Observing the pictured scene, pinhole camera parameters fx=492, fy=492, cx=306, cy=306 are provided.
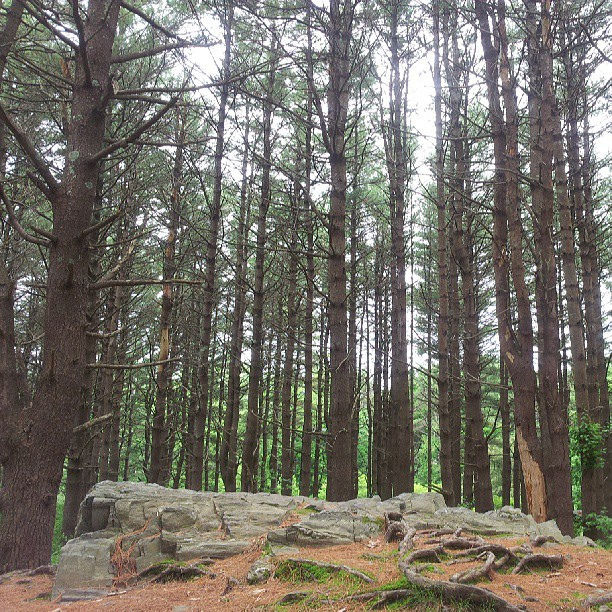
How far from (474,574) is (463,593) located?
1.53 ft

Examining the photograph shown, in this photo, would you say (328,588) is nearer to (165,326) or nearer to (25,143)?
(25,143)

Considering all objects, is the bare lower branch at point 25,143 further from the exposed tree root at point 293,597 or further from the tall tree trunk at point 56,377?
the exposed tree root at point 293,597

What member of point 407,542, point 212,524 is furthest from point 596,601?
point 212,524

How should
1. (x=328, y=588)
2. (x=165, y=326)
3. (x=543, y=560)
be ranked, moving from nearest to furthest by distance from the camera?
(x=328, y=588)
(x=543, y=560)
(x=165, y=326)

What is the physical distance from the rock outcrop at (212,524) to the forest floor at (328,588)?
276 millimetres

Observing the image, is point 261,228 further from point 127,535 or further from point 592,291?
point 592,291

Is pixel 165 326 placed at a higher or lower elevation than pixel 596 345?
lower

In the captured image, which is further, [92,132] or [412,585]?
[92,132]

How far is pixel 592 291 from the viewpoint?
12828 millimetres

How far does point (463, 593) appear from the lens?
3074 millimetres

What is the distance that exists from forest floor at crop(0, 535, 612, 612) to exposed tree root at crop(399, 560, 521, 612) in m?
0.06

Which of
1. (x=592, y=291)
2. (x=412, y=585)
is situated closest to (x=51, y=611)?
(x=412, y=585)

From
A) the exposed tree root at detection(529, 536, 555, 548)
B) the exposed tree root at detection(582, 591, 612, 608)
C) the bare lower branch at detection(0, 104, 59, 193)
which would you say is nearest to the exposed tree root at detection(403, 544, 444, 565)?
the exposed tree root at detection(582, 591, 612, 608)

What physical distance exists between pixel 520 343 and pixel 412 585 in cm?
483
